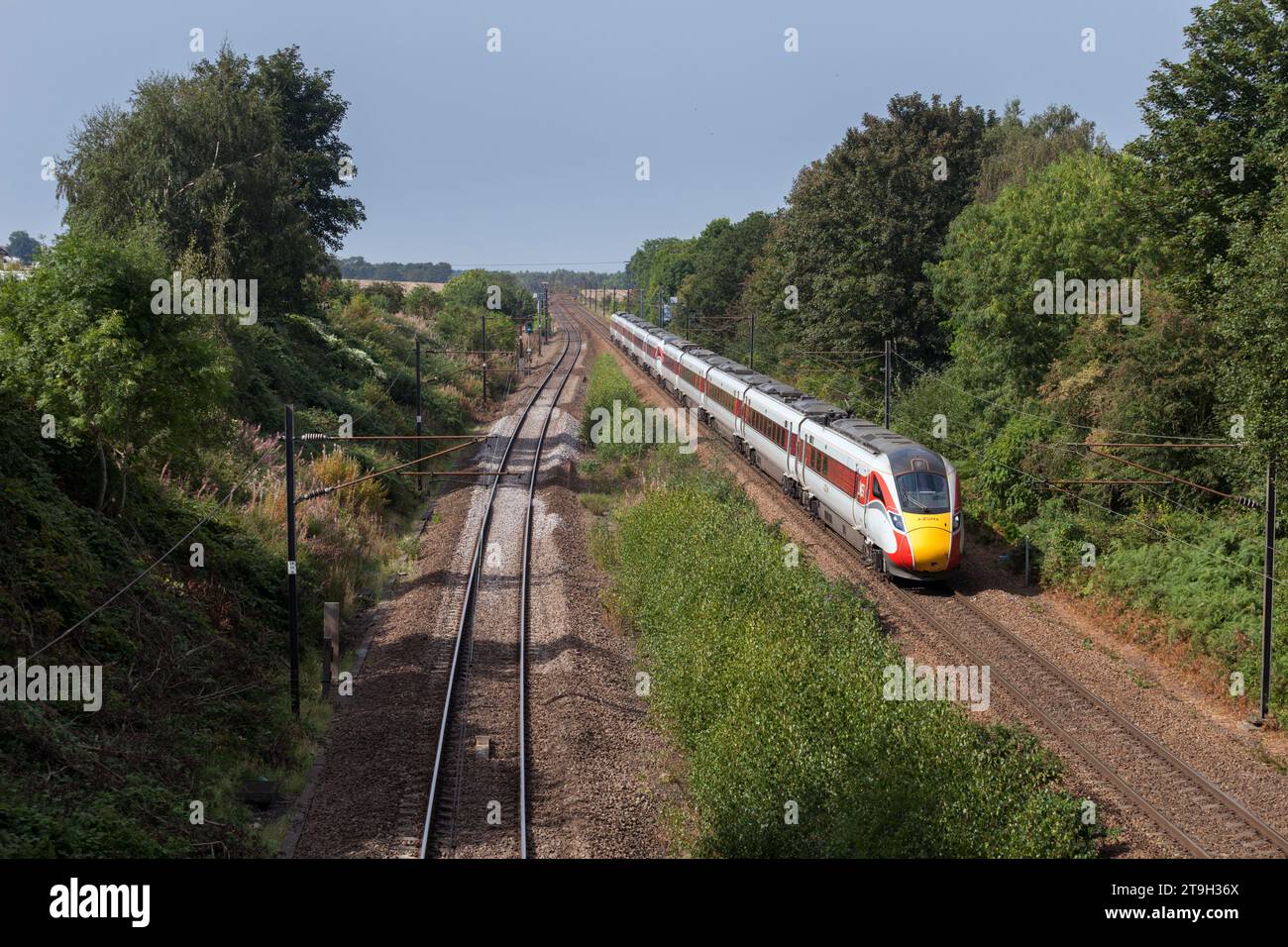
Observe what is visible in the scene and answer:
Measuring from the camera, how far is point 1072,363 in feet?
89.1

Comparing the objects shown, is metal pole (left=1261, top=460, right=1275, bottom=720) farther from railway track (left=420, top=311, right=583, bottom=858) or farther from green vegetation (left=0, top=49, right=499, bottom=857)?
green vegetation (left=0, top=49, right=499, bottom=857)

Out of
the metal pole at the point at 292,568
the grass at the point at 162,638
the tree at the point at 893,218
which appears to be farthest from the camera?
the tree at the point at 893,218

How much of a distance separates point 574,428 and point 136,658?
108ft

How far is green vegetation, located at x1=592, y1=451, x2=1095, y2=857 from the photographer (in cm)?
1122

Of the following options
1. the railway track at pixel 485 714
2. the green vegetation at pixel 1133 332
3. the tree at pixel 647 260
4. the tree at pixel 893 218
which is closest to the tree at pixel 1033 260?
the green vegetation at pixel 1133 332

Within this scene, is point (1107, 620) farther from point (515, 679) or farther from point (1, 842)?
point (1, 842)

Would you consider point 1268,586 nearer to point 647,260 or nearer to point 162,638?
point 162,638

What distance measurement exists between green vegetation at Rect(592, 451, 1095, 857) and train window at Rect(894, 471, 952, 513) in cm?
262

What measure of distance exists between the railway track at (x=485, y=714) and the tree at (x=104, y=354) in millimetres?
6759

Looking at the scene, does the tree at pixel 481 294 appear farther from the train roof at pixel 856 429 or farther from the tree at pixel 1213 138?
the tree at pixel 1213 138

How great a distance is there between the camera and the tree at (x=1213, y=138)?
21141mm

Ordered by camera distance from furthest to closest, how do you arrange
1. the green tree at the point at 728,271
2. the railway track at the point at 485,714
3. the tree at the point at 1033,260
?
the green tree at the point at 728,271, the tree at the point at 1033,260, the railway track at the point at 485,714
